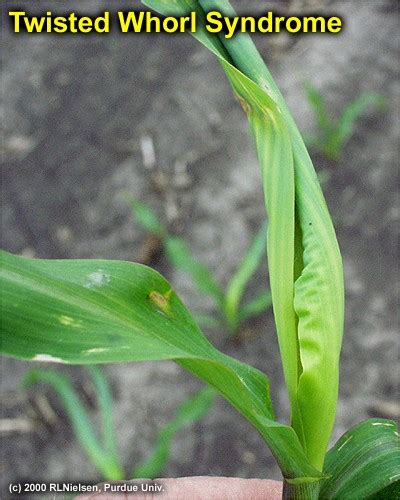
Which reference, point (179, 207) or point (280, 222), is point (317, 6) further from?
point (280, 222)

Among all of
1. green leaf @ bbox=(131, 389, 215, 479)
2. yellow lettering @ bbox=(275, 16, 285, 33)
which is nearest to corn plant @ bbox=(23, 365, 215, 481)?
green leaf @ bbox=(131, 389, 215, 479)

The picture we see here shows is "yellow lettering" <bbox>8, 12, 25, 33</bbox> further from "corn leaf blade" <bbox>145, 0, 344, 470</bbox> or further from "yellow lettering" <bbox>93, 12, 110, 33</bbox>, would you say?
"corn leaf blade" <bbox>145, 0, 344, 470</bbox>

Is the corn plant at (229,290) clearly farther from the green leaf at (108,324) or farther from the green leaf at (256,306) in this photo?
the green leaf at (108,324)

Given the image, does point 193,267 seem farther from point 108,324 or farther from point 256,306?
point 108,324

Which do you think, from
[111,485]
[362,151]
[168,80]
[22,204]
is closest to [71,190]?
[22,204]

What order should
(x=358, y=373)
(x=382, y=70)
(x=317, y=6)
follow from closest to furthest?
(x=358, y=373) < (x=382, y=70) < (x=317, y=6)

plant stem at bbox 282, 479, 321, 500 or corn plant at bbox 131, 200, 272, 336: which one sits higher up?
plant stem at bbox 282, 479, 321, 500

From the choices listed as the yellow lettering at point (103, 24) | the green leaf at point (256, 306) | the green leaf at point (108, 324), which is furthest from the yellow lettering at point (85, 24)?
the green leaf at point (108, 324)
